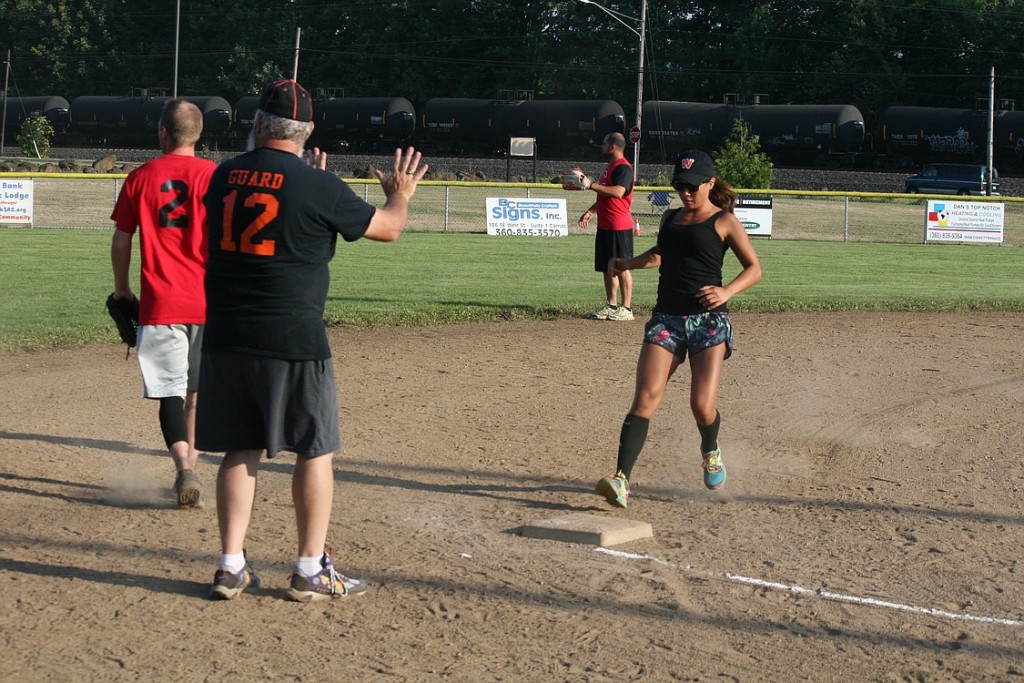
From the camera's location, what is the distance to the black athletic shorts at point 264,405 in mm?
4582

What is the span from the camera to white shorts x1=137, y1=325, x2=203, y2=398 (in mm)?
5969

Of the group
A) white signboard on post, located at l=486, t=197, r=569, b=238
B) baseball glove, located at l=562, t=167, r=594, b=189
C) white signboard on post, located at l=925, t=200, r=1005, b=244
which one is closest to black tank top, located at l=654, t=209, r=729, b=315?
baseball glove, located at l=562, t=167, r=594, b=189

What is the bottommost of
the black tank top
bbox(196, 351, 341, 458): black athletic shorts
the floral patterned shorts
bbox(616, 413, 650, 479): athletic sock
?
bbox(616, 413, 650, 479): athletic sock

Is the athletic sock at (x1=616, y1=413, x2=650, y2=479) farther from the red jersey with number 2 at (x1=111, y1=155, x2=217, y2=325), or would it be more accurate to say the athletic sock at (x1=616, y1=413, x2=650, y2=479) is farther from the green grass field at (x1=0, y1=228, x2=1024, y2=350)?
the green grass field at (x1=0, y1=228, x2=1024, y2=350)

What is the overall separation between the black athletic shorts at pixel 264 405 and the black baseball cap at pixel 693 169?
2455 millimetres

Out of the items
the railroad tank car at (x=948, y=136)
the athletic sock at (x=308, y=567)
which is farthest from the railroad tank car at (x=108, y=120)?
the athletic sock at (x=308, y=567)

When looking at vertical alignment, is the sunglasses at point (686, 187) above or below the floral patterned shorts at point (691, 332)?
above

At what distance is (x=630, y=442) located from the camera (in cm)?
643

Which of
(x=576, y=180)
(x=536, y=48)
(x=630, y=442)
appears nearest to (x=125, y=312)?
(x=630, y=442)

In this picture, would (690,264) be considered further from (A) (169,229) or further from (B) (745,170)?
(B) (745,170)

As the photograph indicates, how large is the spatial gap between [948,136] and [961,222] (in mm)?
24876

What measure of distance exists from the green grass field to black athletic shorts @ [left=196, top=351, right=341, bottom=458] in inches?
294

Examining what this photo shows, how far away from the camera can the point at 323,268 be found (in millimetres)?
4699

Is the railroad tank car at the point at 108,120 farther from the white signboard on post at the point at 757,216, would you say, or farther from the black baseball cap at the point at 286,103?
the black baseball cap at the point at 286,103
